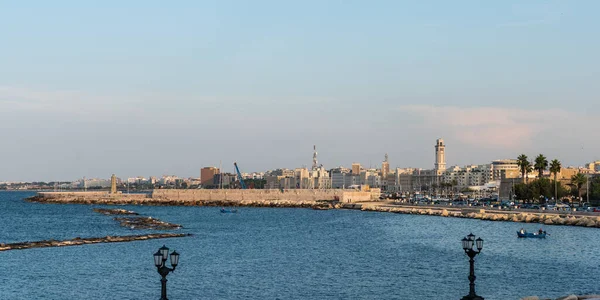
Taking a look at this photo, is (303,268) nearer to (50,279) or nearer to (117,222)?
(50,279)

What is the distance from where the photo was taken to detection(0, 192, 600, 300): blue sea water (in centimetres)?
3050

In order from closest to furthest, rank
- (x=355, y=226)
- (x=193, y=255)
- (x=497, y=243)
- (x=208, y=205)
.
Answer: (x=193, y=255)
(x=497, y=243)
(x=355, y=226)
(x=208, y=205)

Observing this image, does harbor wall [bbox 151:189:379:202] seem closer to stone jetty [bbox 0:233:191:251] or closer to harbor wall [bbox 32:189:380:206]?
harbor wall [bbox 32:189:380:206]

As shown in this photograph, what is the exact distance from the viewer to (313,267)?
3816cm

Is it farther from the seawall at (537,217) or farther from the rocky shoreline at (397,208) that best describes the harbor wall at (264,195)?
the seawall at (537,217)

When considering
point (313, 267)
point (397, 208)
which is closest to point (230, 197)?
point (397, 208)

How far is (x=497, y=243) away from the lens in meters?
51.0

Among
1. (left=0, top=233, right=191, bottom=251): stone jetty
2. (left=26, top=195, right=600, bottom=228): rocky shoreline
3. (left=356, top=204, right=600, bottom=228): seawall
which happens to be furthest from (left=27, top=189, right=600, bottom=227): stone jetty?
(left=0, top=233, right=191, bottom=251): stone jetty

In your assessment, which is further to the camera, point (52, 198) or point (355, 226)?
point (52, 198)

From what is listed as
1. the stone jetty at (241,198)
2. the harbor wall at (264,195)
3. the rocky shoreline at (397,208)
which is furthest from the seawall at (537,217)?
the harbor wall at (264,195)

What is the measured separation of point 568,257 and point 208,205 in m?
103

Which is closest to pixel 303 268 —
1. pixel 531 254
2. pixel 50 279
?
pixel 50 279

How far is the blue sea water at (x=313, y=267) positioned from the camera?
1201 inches

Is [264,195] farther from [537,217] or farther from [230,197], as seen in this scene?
[537,217]
